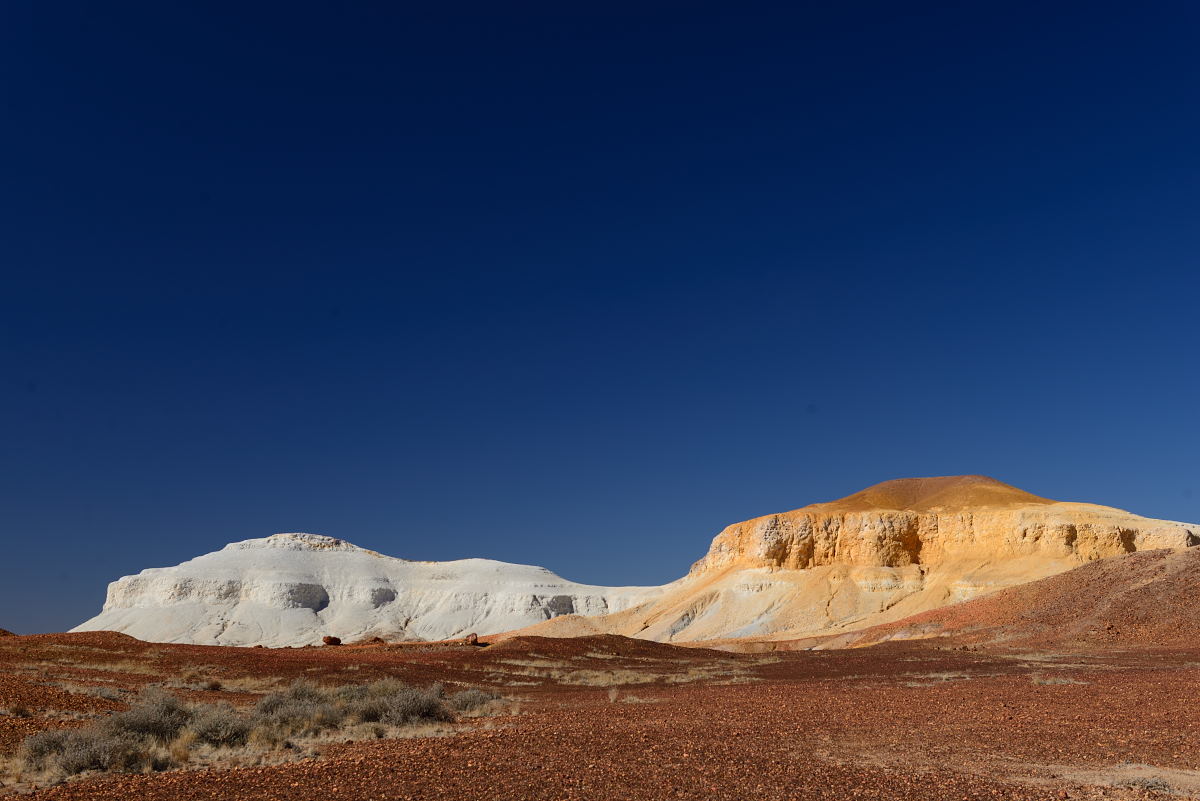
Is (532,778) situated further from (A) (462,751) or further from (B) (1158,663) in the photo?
(B) (1158,663)

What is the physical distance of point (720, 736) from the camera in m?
13.9

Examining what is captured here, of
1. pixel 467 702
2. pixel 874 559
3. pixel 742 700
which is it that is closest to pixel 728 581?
pixel 874 559

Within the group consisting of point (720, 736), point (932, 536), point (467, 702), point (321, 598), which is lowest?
point (720, 736)

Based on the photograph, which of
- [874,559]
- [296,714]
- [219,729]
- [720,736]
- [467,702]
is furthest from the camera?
[874,559]

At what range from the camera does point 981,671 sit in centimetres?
2936

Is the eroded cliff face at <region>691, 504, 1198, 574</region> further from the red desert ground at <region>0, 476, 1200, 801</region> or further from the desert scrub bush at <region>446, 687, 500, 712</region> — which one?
the desert scrub bush at <region>446, 687, 500, 712</region>

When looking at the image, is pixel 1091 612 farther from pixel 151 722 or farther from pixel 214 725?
pixel 151 722

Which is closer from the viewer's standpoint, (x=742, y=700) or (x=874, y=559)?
(x=742, y=700)

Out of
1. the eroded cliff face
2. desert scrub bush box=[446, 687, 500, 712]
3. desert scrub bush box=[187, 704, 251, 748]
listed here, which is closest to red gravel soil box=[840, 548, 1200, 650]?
the eroded cliff face

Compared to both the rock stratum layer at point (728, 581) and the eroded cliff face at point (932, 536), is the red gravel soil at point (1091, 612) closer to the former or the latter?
the rock stratum layer at point (728, 581)

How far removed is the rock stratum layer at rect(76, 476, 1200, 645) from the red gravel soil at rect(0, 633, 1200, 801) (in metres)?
45.5

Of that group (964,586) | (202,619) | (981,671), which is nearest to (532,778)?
(981,671)

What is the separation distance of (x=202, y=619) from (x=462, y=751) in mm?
100197

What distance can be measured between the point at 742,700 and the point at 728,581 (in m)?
69.8
